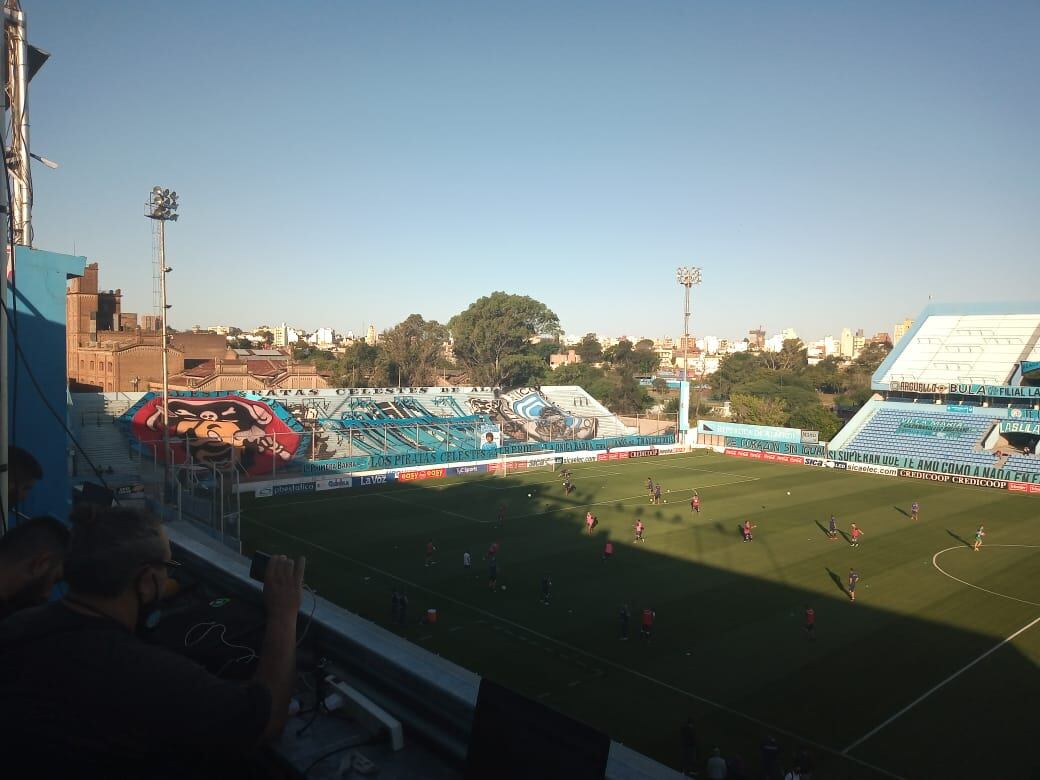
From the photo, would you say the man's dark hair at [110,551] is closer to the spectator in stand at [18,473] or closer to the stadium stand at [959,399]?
the spectator in stand at [18,473]

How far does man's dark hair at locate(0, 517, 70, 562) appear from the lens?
362 centimetres

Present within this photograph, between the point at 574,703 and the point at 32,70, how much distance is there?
16227 millimetres

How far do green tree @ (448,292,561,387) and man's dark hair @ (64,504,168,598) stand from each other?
94.1 meters

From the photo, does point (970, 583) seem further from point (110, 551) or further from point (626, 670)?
point (110, 551)

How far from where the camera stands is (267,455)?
1858 inches

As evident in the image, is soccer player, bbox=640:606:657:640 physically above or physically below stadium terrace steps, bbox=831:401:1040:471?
below

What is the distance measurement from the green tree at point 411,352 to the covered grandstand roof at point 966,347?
176 ft

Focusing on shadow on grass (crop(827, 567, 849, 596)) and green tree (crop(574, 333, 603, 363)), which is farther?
green tree (crop(574, 333, 603, 363))

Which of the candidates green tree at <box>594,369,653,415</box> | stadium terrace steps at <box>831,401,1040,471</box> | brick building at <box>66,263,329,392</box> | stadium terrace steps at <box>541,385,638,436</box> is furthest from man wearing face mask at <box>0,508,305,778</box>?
green tree at <box>594,369,653,415</box>

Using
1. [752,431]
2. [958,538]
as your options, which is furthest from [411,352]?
[958,538]

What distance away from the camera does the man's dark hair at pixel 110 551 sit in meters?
2.81

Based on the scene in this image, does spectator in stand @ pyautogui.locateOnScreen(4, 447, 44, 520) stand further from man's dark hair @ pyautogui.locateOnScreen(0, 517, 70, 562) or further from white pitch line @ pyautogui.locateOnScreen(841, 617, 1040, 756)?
white pitch line @ pyautogui.locateOnScreen(841, 617, 1040, 756)

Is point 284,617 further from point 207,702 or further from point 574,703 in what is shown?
point 574,703

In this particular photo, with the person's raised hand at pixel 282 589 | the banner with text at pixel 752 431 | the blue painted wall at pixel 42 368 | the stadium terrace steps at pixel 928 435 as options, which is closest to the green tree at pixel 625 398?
the banner with text at pixel 752 431
